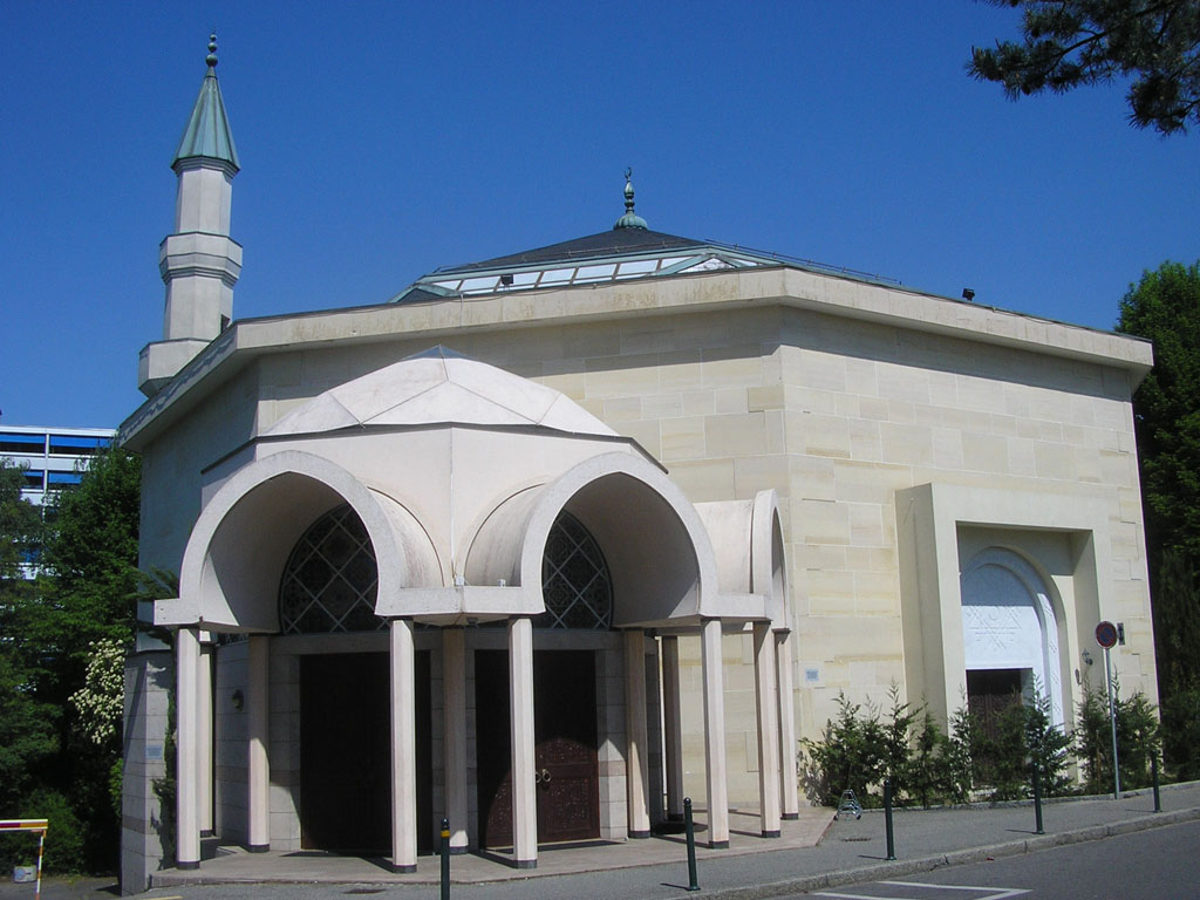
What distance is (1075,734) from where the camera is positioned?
68.8 ft

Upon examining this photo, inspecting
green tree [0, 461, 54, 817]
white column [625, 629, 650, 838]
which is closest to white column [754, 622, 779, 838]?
white column [625, 629, 650, 838]

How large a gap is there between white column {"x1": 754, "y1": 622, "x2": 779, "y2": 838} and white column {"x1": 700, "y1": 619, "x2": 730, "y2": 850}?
1221mm

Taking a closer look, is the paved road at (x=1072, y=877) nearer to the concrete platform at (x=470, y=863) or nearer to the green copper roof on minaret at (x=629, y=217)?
the concrete platform at (x=470, y=863)

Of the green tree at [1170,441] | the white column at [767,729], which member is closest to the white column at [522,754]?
the white column at [767,729]

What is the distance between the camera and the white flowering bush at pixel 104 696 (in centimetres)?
2739

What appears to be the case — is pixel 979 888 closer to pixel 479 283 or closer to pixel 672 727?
pixel 672 727

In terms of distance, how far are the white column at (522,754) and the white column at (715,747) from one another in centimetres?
228

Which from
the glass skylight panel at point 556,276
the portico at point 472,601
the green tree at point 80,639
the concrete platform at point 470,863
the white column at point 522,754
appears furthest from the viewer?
the green tree at point 80,639

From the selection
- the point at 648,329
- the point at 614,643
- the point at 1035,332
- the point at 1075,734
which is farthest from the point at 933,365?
the point at 614,643

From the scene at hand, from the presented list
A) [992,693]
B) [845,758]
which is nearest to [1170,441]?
[992,693]

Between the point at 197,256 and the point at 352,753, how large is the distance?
2096cm

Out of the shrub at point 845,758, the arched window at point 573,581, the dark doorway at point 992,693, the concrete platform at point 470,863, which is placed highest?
the arched window at point 573,581

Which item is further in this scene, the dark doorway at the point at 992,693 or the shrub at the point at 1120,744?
the dark doorway at the point at 992,693

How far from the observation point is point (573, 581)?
52.1 feet
